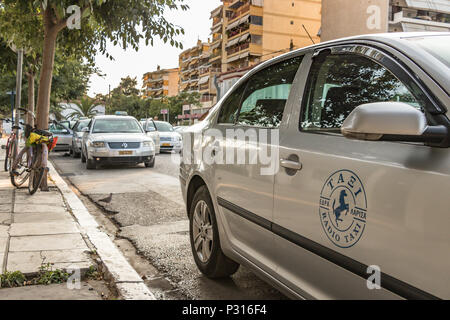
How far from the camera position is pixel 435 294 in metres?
1.60

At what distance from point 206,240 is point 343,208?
1955mm

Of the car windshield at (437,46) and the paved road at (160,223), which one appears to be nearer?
the car windshield at (437,46)

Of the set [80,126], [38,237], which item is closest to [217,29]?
[80,126]

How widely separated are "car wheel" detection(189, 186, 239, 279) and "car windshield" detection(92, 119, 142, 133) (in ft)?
35.0

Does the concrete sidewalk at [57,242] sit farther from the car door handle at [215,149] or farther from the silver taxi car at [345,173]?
the car door handle at [215,149]

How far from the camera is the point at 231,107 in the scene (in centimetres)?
386

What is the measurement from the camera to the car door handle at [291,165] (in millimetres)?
2421

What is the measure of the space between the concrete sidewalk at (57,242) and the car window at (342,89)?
179 cm

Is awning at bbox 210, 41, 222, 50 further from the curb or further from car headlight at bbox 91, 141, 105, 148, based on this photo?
the curb

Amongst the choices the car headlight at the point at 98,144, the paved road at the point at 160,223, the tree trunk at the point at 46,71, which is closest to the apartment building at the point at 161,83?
the car headlight at the point at 98,144

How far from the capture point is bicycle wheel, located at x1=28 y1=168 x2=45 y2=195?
765 centimetres

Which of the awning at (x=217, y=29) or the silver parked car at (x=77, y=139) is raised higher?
the awning at (x=217, y=29)

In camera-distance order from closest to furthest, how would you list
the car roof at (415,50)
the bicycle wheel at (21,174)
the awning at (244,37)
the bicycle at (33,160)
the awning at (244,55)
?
the car roof at (415,50) < the bicycle at (33,160) < the bicycle wheel at (21,174) < the awning at (244,55) < the awning at (244,37)
